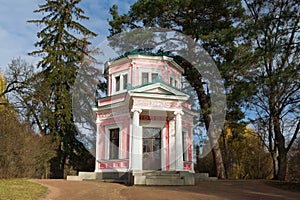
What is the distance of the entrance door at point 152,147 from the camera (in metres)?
18.0

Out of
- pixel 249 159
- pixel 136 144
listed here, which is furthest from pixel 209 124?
pixel 136 144

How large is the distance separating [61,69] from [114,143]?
→ 8.89 m

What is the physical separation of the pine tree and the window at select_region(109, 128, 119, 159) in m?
5.21

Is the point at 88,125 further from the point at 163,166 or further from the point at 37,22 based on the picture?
the point at 163,166

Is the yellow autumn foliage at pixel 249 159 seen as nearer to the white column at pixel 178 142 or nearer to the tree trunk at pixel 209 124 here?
the tree trunk at pixel 209 124

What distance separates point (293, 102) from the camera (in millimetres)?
Result: 17688

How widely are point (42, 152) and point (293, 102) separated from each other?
47.8 ft

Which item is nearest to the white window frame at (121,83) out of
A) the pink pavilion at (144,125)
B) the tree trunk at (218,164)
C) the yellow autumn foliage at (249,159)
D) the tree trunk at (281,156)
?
the pink pavilion at (144,125)

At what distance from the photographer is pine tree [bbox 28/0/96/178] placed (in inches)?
912

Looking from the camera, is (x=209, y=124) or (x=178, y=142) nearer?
(x=178, y=142)

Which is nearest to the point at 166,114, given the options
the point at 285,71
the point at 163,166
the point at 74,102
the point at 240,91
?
the point at 163,166

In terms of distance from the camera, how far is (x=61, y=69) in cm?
2400

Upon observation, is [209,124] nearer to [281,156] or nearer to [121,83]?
[281,156]

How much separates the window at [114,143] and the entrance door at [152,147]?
1704 millimetres
